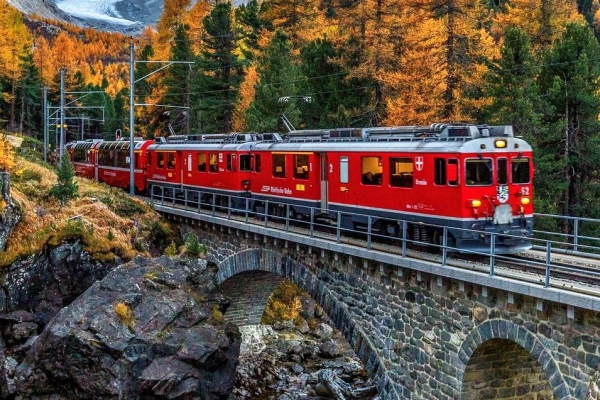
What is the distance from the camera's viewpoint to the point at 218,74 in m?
48.1

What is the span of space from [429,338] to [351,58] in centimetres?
2066

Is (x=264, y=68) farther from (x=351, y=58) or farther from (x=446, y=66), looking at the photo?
(x=446, y=66)

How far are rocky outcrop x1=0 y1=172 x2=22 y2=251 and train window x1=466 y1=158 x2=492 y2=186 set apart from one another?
16093 mm

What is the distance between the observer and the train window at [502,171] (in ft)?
56.4

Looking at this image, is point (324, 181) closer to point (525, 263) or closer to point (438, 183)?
point (438, 183)

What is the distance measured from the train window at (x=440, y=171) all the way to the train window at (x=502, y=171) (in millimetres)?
1323

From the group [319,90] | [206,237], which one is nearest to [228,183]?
[206,237]

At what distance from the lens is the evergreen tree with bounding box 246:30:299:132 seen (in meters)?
35.9

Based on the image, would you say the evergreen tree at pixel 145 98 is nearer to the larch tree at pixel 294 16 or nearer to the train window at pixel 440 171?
the larch tree at pixel 294 16

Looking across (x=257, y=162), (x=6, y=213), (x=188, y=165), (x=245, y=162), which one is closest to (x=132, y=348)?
(x=6, y=213)

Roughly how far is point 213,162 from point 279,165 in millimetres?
5492

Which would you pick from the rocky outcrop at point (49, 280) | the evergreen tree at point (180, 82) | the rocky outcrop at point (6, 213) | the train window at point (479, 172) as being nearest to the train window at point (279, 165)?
the rocky outcrop at point (49, 280)

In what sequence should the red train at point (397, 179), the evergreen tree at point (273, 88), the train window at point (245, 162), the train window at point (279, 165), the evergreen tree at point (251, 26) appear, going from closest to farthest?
the red train at point (397, 179)
the train window at point (279, 165)
the train window at point (245, 162)
the evergreen tree at point (273, 88)
the evergreen tree at point (251, 26)

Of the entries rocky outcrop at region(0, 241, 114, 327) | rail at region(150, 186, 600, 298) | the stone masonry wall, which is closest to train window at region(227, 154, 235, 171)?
rail at region(150, 186, 600, 298)
